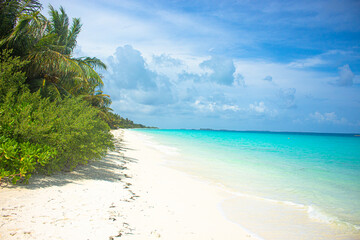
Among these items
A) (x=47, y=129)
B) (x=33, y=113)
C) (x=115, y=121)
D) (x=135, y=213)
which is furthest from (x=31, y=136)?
(x=115, y=121)

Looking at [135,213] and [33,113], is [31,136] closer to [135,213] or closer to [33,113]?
[33,113]

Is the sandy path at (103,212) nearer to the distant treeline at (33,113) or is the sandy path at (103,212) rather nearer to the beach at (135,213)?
the beach at (135,213)

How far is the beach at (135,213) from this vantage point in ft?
10.7

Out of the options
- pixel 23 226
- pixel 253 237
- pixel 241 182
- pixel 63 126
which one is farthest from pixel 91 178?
pixel 241 182

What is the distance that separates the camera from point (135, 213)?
14.1 ft

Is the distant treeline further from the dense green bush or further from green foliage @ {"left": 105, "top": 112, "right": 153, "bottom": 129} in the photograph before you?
green foliage @ {"left": 105, "top": 112, "right": 153, "bottom": 129}

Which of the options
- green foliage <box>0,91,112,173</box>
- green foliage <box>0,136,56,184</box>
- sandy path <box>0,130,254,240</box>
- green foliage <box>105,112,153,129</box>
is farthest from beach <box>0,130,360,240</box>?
green foliage <box>105,112,153,129</box>

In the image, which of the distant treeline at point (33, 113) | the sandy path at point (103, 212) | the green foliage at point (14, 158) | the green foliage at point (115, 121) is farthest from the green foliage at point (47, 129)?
the green foliage at point (115, 121)

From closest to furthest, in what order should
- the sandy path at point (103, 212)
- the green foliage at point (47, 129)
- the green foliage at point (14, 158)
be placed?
1. the sandy path at point (103, 212)
2. the green foliage at point (14, 158)
3. the green foliage at point (47, 129)

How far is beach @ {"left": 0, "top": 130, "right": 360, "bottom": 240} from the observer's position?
10.7 ft

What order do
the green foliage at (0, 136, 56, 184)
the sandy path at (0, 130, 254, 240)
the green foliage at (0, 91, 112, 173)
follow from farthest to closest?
the green foliage at (0, 91, 112, 173) → the green foliage at (0, 136, 56, 184) → the sandy path at (0, 130, 254, 240)

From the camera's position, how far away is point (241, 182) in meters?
8.78

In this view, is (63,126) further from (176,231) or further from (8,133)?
(176,231)

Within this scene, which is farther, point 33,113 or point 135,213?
point 33,113
